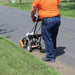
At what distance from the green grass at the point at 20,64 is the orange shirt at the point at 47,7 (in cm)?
125

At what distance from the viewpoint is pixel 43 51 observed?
6.78m

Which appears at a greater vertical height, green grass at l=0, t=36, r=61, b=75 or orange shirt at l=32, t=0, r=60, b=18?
orange shirt at l=32, t=0, r=60, b=18

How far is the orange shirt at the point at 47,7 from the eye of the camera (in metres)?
5.35

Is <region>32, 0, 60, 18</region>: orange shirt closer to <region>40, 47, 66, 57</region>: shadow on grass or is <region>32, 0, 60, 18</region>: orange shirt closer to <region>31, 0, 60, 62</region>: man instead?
<region>31, 0, 60, 62</region>: man

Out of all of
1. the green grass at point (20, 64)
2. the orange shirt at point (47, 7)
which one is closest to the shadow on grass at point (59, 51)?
the green grass at point (20, 64)

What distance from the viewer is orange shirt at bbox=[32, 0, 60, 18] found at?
535 cm

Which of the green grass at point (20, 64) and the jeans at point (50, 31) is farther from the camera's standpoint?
the jeans at point (50, 31)

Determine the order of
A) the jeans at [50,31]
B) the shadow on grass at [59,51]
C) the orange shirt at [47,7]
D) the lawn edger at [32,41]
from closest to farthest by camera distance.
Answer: the orange shirt at [47,7]
the jeans at [50,31]
the shadow on grass at [59,51]
the lawn edger at [32,41]

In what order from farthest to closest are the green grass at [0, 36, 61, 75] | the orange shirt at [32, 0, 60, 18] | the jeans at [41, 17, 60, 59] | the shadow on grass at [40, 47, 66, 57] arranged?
the shadow on grass at [40, 47, 66, 57] < the jeans at [41, 17, 60, 59] < the orange shirt at [32, 0, 60, 18] < the green grass at [0, 36, 61, 75]

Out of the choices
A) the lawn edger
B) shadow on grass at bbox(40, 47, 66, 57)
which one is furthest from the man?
the lawn edger

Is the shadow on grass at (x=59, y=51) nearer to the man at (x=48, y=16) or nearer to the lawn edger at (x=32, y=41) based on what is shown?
the lawn edger at (x=32, y=41)

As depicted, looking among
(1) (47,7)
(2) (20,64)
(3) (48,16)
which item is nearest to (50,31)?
(3) (48,16)

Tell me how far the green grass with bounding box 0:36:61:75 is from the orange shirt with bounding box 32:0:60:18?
1246mm

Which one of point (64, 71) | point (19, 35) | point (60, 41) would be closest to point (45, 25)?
point (64, 71)
